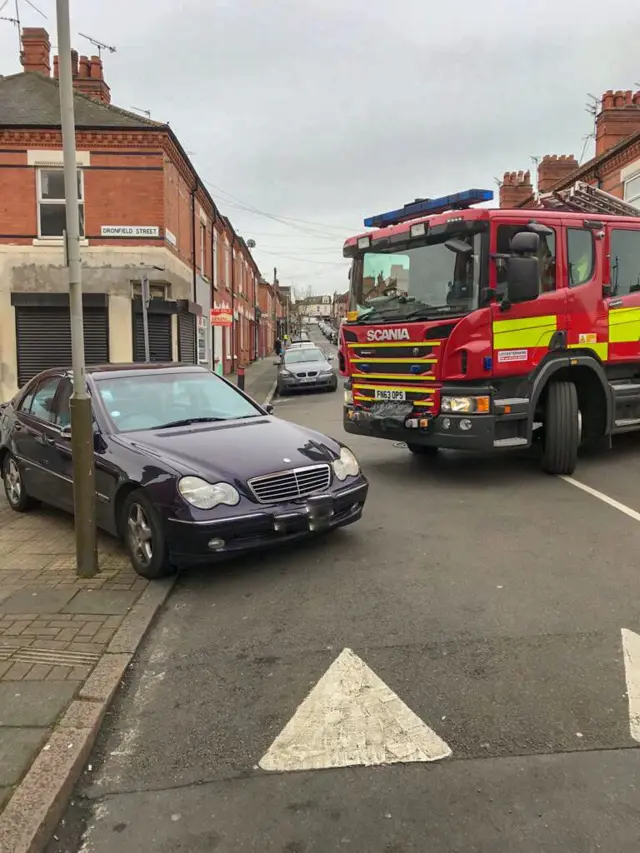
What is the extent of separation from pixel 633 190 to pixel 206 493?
62.2 feet

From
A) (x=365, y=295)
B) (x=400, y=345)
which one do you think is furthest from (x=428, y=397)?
(x=365, y=295)

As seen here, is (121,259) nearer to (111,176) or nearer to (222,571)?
(111,176)

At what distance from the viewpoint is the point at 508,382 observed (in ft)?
24.5

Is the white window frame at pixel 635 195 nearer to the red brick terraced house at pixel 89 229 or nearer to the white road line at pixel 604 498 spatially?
the red brick terraced house at pixel 89 229

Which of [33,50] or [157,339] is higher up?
[33,50]

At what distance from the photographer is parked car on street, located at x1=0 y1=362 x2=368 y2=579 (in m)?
4.70

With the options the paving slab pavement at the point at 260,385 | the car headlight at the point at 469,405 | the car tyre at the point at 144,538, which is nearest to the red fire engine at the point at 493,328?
the car headlight at the point at 469,405

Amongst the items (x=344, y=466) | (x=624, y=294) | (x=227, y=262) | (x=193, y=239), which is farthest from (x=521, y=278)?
(x=227, y=262)

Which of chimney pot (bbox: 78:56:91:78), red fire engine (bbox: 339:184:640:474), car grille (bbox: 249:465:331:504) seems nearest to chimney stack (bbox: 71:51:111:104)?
chimney pot (bbox: 78:56:91:78)

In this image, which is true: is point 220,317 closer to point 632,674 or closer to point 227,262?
point 227,262

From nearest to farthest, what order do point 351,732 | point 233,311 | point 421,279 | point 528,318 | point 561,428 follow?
point 351,732, point 528,318, point 421,279, point 561,428, point 233,311

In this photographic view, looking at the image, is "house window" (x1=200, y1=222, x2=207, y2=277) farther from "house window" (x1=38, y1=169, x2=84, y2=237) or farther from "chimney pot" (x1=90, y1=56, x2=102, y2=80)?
"house window" (x1=38, y1=169, x2=84, y2=237)

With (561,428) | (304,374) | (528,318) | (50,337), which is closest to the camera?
(528,318)

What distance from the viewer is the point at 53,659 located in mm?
3668
